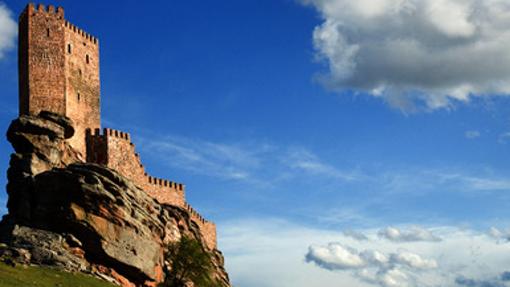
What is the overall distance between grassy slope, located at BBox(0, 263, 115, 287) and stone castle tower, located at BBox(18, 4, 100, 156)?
79.6ft

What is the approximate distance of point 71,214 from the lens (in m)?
80.0

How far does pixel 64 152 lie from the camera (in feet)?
296

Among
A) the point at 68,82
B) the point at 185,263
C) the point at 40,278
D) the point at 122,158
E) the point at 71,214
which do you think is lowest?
the point at 40,278

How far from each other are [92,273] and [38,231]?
6981 millimetres

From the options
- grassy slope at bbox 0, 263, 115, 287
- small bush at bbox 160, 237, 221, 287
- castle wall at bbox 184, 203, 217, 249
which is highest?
castle wall at bbox 184, 203, 217, 249

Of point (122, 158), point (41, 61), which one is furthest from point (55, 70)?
point (122, 158)

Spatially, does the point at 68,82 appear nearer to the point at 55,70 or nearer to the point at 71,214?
the point at 55,70

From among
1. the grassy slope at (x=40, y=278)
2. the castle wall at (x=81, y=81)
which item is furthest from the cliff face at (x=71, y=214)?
the castle wall at (x=81, y=81)

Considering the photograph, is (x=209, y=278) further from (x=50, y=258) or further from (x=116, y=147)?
(x=50, y=258)

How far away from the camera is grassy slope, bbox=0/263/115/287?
63.6m

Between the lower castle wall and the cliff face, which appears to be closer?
the cliff face

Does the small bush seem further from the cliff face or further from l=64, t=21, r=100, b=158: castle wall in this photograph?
l=64, t=21, r=100, b=158: castle wall

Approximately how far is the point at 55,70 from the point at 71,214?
779 inches

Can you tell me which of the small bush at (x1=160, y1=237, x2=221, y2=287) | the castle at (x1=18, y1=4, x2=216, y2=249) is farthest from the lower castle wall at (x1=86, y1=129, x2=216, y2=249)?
the small bush at (x1=160, y1=237, x2=221, y2=287)
